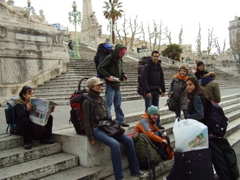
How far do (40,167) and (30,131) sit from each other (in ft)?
2.52

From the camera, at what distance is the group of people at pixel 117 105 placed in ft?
12.1

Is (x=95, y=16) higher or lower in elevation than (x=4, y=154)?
higher

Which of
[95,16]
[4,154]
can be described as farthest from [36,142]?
[95,16]

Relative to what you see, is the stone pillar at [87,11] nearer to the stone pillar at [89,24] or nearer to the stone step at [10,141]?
the stone pillar at [89,24]

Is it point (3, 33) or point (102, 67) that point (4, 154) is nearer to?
point (102, 67)

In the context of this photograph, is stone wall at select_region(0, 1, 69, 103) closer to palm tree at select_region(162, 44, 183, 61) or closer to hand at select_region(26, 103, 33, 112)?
hand at select_region(26, 103, 33, 112)

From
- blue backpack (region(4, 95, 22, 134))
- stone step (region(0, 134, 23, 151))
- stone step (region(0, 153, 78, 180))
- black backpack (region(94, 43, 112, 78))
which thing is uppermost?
black backpack (region(94, 43, 112, 78))

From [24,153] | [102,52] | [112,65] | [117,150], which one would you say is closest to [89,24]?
[102,52]

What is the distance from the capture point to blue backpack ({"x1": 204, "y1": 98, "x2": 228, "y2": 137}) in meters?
3.73

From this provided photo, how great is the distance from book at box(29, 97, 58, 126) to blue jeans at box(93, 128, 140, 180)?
0.85 metres

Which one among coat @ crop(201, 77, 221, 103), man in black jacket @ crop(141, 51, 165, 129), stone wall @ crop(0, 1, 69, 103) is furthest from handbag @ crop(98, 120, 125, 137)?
stone wall @ crop(0, 1, 69, 103)

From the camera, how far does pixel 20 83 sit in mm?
10359

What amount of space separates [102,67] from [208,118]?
2.22 meters

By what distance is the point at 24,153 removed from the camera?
3656 mm
